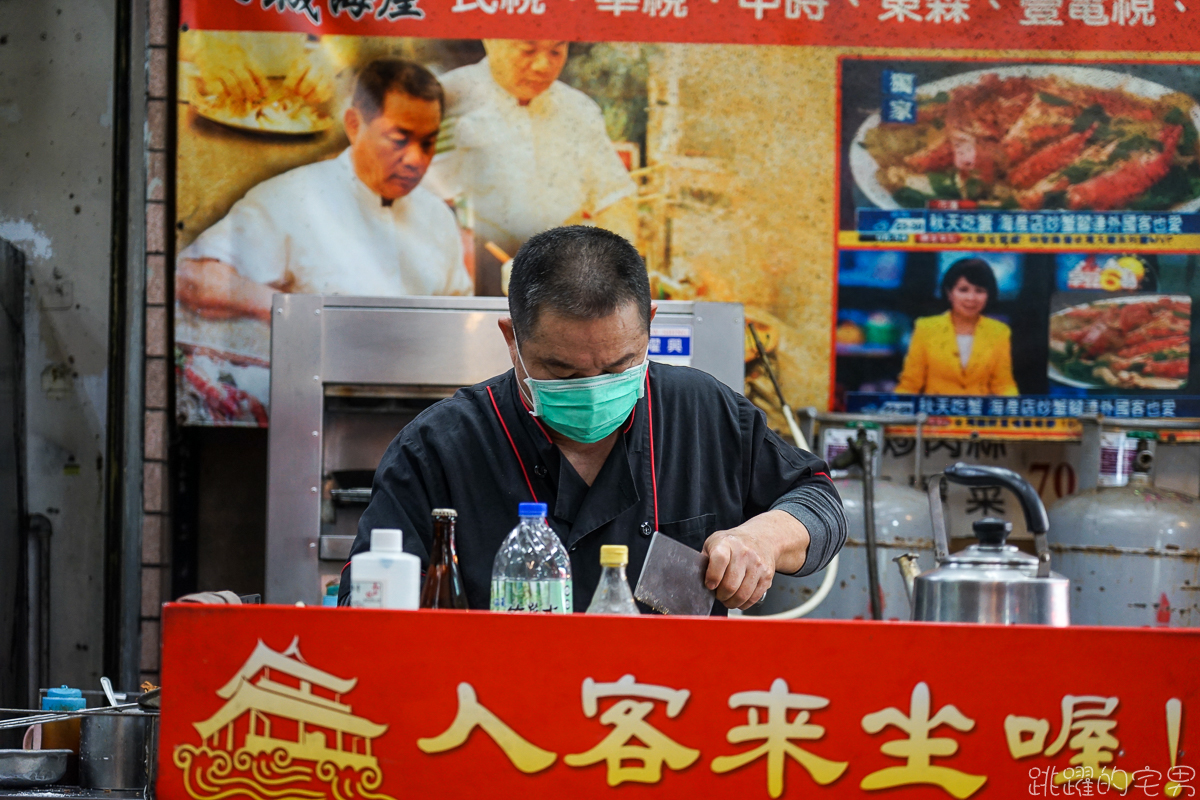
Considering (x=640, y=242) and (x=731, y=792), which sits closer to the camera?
(x=731, y=792)

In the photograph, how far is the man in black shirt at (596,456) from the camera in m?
1.63

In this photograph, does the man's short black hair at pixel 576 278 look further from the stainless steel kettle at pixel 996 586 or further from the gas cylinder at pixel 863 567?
the gas cylinder at pixel 863 567

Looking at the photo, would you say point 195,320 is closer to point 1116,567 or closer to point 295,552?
point 295,552

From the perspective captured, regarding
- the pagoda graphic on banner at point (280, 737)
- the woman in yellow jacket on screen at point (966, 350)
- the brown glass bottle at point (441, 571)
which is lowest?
the pagoda graphic on banner at point (280, 737)

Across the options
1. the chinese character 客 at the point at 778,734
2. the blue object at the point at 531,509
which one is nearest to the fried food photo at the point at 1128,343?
the blue object at the point at 531,509

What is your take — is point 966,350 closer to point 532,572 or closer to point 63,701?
point 532,572

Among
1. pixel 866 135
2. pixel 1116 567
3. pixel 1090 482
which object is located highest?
pixel 866 135

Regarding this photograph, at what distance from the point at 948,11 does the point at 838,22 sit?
334 millimetres

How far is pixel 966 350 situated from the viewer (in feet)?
11.2

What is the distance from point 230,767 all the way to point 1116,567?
2.70 metres

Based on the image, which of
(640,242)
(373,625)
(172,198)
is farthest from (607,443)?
(172,198)

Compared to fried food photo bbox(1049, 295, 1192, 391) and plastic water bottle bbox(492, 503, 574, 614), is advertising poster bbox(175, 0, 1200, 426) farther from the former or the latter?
plastic water bottle bbox(492, 503, 574, 614)

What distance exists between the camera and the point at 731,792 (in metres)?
1.04

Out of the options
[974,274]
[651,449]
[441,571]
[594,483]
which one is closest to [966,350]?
[974,274]
